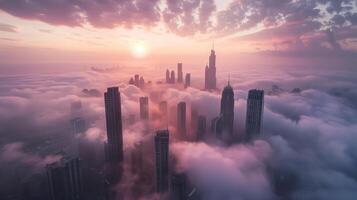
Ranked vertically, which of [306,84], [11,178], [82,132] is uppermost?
[306,84]

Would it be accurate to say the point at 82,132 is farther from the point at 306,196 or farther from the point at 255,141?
the point at 306,196

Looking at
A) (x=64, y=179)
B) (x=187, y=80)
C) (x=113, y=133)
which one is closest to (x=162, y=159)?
(x=113, y=133)

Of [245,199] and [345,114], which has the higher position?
A: [345,114]

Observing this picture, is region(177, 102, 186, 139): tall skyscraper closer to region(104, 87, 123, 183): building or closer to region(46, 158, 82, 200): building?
region(104, 87, 123, 183): building

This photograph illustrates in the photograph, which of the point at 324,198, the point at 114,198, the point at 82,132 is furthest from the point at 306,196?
the point at 82,132

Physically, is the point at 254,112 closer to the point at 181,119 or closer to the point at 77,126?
the point at 181,119

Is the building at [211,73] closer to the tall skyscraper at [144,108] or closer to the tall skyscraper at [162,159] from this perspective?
the tall skyscraper at [144,108]

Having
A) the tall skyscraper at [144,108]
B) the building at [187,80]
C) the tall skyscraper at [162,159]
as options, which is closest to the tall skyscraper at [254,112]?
the tall skyscraper at [162,159]
